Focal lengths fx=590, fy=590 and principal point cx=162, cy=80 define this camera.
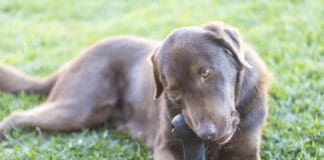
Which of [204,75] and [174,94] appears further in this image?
[174,94]

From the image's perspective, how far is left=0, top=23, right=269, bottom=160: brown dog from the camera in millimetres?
3555

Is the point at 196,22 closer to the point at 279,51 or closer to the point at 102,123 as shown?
the point at 279,51

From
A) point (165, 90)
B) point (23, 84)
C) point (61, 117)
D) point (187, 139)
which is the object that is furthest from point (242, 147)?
point (23, 84)

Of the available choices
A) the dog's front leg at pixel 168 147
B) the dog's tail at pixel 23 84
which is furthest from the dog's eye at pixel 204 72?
the dog's tail at pixel 23 84

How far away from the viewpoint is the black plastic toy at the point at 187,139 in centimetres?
385

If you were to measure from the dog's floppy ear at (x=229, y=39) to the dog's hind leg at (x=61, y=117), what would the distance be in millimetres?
1697

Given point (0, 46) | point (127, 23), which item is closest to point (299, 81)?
point (127, 23)

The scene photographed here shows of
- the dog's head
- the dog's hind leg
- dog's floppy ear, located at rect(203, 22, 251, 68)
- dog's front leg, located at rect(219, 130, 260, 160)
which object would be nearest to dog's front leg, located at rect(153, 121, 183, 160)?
dog's front leg, located at rect(219, 130, 260, 160)

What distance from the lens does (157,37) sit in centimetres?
724

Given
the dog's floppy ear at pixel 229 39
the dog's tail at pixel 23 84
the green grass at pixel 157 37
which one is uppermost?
the dog's floppy ear at pixel 229 39

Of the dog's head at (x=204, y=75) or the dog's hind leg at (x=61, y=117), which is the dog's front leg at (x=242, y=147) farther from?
the dog's hind leg at (x=61, y=117)

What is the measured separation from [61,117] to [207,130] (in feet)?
7.07

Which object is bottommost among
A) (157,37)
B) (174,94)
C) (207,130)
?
(157,37)

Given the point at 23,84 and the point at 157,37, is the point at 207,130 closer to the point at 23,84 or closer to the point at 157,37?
the point at 23,84
